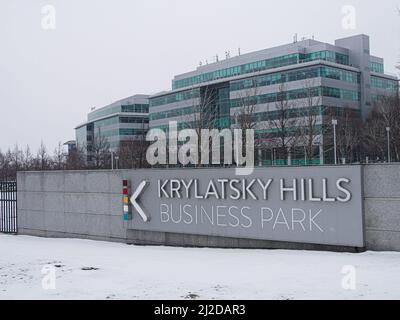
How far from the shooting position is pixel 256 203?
1116cm

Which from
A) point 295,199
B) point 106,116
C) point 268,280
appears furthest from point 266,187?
point 106,116

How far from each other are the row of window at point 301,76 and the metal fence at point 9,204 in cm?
4826

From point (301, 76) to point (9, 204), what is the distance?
5455cm

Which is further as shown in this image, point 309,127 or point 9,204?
point 309,127

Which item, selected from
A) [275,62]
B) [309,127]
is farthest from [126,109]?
[309,127]

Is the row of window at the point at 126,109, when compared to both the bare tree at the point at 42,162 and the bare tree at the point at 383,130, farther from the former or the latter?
the bare tree at the point at 383,130

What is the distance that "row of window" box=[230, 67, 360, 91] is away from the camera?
6625cm

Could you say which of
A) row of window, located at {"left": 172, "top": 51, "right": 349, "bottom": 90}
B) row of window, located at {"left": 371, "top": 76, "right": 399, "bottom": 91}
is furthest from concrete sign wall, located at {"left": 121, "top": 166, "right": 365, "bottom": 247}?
row of window, located at {"left": 371, "top": 76, "right": 399, "bottom": 91}

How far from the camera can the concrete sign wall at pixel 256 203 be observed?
32.1 feet

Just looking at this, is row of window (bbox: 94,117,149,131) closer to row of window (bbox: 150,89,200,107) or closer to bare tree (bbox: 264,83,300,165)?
row of window (bbox: 150,89,200,107)

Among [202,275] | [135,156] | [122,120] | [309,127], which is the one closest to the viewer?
[202,275]

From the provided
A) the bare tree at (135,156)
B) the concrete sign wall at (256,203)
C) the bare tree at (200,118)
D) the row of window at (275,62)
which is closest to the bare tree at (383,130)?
the row of window at (275,62)

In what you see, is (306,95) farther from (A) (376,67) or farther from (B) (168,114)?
(B) (168,114)

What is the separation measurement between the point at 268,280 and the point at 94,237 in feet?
28.9
